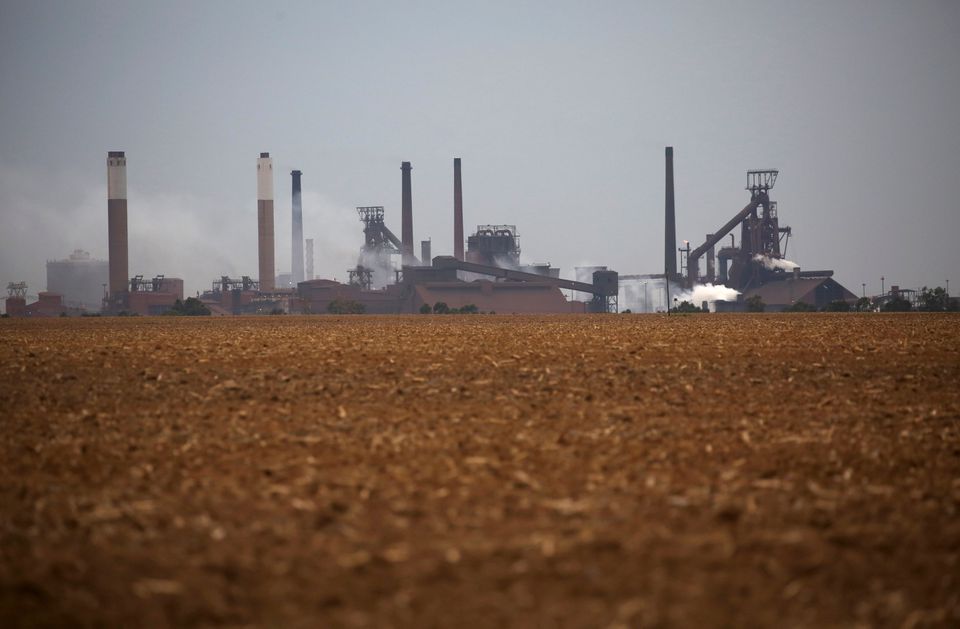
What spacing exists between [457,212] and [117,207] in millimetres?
41607

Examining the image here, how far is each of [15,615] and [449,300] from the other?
11374 centimetres

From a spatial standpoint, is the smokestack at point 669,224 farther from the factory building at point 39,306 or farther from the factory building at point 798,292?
the factory building at point 39,306

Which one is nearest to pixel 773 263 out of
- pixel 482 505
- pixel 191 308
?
pixel 191 308

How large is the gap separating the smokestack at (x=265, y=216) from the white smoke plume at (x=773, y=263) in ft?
176

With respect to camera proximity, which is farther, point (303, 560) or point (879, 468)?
point (879, 468)

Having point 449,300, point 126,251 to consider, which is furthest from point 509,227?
point 126,251

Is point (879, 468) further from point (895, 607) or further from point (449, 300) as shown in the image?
point (449, 300)

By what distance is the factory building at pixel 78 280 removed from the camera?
166m

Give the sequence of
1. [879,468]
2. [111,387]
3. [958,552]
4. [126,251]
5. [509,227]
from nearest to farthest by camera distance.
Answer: [958,552] → [879,468] → [111,387] → [126,251] → [509,227]

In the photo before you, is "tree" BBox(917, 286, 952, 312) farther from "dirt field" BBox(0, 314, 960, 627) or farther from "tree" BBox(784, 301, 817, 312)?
"dirt field" BBox(0, 314, 960, 627)

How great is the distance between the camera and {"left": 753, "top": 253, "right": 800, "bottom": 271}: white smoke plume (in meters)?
121

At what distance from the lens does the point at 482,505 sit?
7809mm

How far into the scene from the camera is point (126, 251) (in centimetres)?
11825

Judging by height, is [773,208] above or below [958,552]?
above
